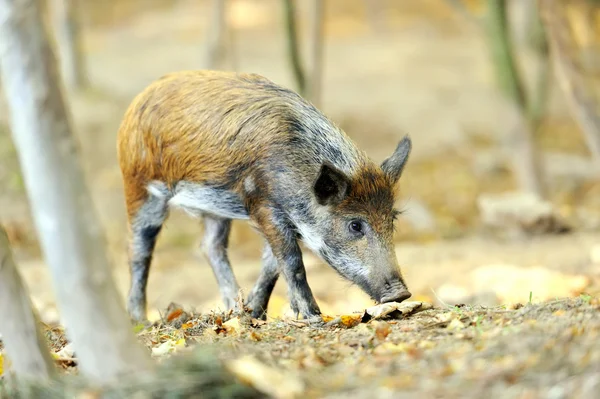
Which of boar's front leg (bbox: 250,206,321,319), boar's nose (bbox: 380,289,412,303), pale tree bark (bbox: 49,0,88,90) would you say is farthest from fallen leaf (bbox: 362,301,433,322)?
pale tree bark (bbox: 49,0,88,90)

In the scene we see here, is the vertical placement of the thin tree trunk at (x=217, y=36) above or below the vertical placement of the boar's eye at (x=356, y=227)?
above

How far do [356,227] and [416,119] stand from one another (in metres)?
14.6

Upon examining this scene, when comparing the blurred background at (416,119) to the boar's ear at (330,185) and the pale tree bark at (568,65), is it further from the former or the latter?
the boar's ear at (330,185)

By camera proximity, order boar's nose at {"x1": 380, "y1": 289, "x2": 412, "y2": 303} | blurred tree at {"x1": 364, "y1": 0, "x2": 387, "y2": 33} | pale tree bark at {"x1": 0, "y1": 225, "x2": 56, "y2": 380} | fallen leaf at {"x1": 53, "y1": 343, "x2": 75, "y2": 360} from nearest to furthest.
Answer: pale tree bark at {"x1": 0, "y1": 225, "x2": 56, "y2": 380} → fallen leaf at {"x1": 53, "y1": 343, "x2": 75, "y2": 360} → boar's nose at {"x1": 380, "y1": 289, "x2": 412, "y2": 303} → blurred tree at {"x1": 364, "y1": 0, "x2": 387, "y2": 33}

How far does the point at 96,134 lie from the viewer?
17375 mm

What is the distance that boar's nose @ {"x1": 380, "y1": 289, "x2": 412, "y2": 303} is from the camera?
594 cm

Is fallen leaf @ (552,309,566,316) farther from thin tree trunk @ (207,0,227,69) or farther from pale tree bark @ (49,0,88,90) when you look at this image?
pale tree bark @ (49,0,88,90)

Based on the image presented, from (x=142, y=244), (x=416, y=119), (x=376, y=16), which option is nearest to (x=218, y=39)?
(x=416, y=119)

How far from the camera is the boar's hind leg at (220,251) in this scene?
295 inches

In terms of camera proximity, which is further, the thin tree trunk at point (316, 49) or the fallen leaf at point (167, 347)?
the thin tree trunk at point (316, 49)

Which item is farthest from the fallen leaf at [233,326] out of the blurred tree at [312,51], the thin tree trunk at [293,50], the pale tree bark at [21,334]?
the thin tree trunk at [293,50]

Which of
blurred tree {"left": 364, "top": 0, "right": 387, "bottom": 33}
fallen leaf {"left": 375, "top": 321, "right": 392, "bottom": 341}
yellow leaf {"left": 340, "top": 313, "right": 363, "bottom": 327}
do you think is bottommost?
yellow leaf {"left": 340, "top": 313, "right": 363, "bottom": 327}

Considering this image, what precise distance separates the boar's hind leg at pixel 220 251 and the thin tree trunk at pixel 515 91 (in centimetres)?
632

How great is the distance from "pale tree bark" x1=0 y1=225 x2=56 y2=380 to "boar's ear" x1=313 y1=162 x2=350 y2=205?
244cm
